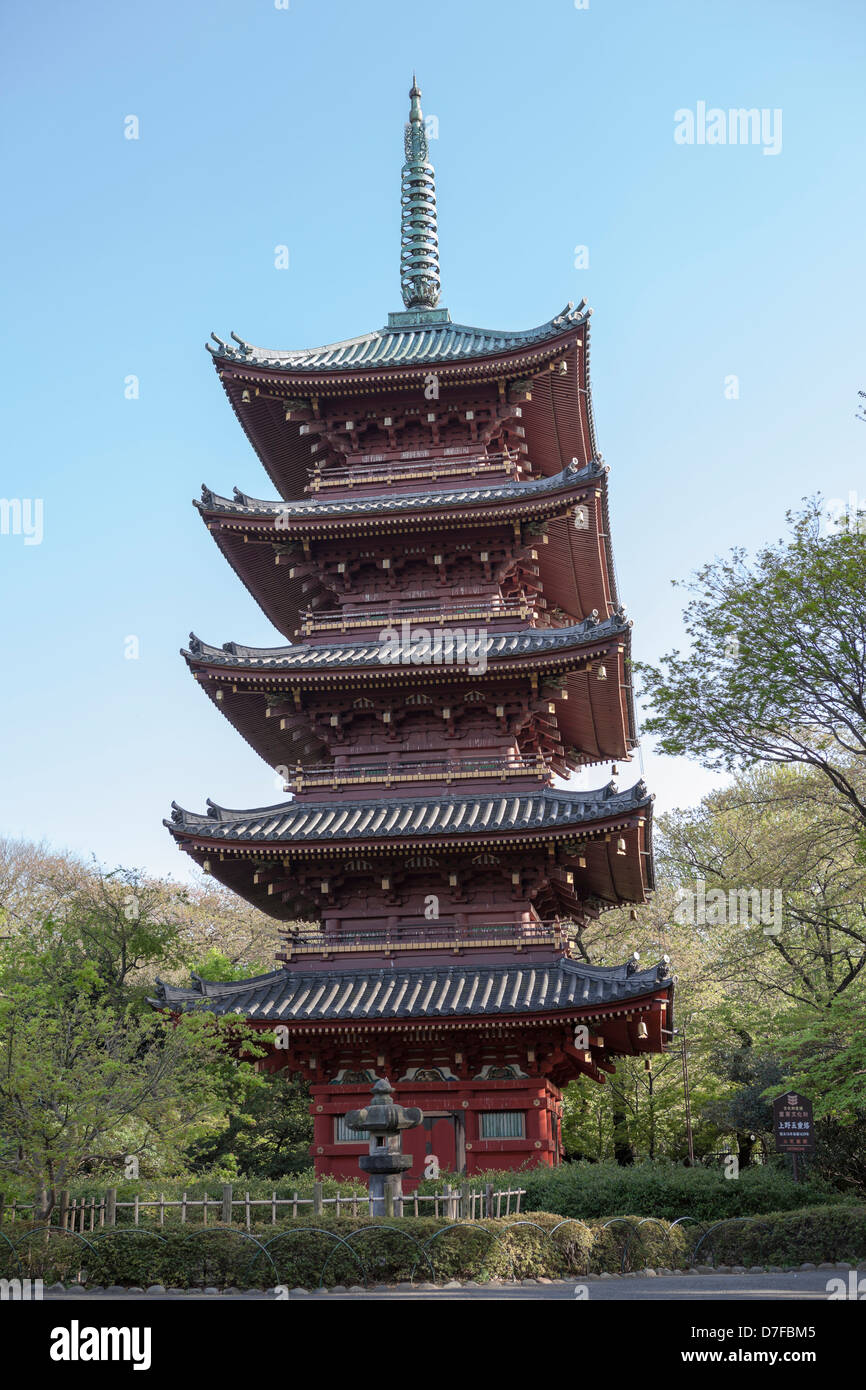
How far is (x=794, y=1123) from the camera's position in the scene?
82.3 ft

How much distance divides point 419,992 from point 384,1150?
5.39 m

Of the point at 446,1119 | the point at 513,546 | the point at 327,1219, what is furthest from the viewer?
the point at 513,546

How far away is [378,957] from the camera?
25109 millimetres

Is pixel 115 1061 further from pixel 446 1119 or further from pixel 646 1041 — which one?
pixel 646 1041

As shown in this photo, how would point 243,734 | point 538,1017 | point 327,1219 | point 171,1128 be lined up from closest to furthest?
point 327,1219 → point 171,1128 → point 538,1017 → point 243,734

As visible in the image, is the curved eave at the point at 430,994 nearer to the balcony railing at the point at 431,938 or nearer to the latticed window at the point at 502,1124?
the balcony railing at the point at 431,938

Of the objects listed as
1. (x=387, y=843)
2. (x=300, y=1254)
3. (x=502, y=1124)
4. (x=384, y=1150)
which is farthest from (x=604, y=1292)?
(x=387, y=843)

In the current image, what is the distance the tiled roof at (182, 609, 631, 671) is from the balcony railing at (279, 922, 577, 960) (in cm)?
604

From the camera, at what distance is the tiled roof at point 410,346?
28.3m

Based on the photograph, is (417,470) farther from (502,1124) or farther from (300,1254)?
(300,1254)

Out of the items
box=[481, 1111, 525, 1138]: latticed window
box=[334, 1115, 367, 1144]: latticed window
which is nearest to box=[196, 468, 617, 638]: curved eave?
box=[334, 1115, 367, 1144]: latticed window

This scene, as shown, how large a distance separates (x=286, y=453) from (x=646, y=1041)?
61.4 ft

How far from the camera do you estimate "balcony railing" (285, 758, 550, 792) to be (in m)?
26.1

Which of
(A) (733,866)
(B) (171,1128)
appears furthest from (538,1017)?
(A) (733,866)
